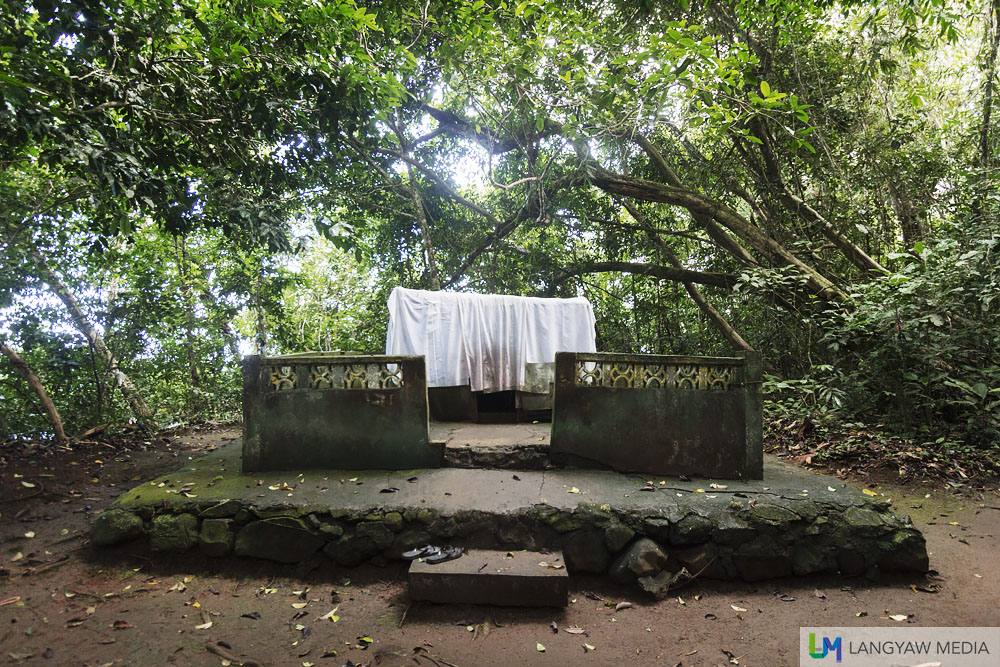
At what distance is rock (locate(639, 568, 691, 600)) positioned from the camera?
11.4 ft

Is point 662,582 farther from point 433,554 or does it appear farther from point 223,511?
point 223,511

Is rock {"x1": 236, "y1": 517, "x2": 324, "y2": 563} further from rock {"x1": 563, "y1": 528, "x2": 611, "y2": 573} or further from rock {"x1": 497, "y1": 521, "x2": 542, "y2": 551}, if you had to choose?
rock {"x1": 563, "y1": 528, "x2": 611, "y2": 573}

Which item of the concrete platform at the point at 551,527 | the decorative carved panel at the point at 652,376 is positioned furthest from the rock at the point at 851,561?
the decorative carved panel at the point at 652,376

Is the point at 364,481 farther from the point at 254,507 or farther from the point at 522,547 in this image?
the point at 522,547

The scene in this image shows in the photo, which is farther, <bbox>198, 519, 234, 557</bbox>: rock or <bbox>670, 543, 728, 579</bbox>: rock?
<bbox>198, 519, 234, 557</bbox>: rock

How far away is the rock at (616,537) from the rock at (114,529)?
3474 millimetres

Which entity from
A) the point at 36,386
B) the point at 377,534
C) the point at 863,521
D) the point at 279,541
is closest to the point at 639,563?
the point at 863,521

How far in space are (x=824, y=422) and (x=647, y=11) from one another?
588cm

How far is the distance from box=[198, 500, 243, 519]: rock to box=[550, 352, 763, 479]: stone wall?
8.51 feet

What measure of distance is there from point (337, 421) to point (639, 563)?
2772 millimetres

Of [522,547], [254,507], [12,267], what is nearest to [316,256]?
[12,267]

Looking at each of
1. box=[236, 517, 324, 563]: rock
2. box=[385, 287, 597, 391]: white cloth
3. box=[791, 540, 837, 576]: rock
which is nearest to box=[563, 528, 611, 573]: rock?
box=[791, 540, 837, 576]: rock

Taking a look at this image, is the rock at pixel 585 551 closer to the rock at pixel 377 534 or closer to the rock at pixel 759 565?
the rock at pixel 759 565

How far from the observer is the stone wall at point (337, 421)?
14.8 feet
